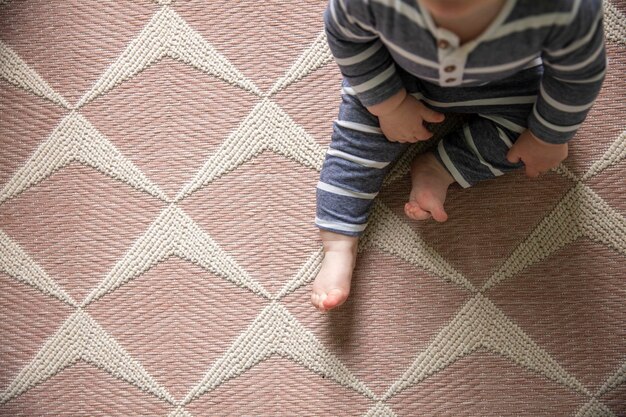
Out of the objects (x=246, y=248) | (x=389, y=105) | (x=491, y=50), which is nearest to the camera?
(x=491, y=50)

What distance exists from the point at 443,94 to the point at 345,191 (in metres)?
0.16

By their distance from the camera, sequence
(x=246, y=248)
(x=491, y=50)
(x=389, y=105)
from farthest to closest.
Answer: (x=246, y=248)
(x=389, y=105)
(x=491, y=50)

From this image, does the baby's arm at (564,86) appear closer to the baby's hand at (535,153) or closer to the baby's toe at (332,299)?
the baby's hand at (535,153)

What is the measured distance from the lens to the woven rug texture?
761mm

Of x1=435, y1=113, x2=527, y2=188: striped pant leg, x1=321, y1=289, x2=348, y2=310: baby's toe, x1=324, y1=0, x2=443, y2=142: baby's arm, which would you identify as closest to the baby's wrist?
x1=324, y1=0, x2=443, y2=142: baby's arm

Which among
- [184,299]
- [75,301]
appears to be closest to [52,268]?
[75,301]

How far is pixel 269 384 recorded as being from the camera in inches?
30.5

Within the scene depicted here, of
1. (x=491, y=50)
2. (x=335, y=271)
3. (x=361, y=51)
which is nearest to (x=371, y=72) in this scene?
(x=361, y=51)

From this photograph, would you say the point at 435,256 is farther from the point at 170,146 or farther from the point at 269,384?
the point at 170,146

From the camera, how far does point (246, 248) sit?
2.57ft

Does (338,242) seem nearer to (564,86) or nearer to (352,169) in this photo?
(352,169)

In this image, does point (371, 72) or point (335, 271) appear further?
point (335, 271)

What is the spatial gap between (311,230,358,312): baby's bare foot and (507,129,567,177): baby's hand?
0.22 meters

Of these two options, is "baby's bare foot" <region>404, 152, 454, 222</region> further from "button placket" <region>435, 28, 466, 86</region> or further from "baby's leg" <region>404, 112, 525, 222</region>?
"button placket" <region>435, 28, 466, 86</region>
